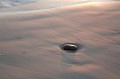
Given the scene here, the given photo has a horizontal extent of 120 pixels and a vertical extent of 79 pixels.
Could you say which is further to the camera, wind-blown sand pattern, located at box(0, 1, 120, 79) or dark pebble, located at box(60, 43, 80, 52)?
dark pebble, located at box(60, 43, 80, 52)

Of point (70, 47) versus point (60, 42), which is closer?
point (70, 47)

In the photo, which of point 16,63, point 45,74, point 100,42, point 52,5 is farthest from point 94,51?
point 52,5

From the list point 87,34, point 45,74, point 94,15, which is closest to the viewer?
point 45,74

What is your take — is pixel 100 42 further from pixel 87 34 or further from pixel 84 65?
pixel 84 65

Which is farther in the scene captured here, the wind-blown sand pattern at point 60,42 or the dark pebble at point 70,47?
the dark pebble at point 70,47

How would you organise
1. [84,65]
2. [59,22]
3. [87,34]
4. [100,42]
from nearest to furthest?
[84,65] < [100,42] < [87,34] < [59,22]

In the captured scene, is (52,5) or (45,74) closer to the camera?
(45,74)

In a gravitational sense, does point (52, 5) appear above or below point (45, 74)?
above
